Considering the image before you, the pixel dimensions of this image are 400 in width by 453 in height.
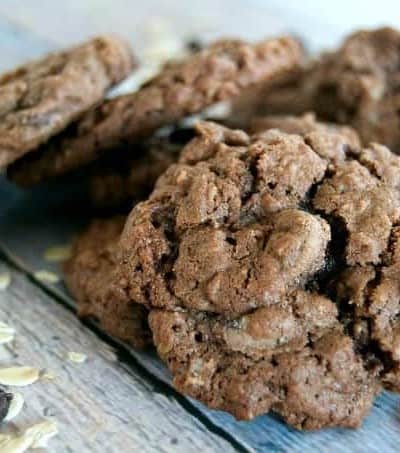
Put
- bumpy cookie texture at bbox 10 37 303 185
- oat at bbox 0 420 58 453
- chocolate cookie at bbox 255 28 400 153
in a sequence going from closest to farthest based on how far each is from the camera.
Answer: oat at bbox 0 420 58 453 < bumpy cookie texture at bbox 10 37 303 185 < chocolate cookie at bbox 255 28 400 153

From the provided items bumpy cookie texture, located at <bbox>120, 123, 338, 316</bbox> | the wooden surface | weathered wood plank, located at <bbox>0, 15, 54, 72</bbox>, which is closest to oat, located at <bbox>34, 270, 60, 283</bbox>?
the wooden surface

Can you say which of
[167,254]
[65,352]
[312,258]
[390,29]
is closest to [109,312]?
[65,352]

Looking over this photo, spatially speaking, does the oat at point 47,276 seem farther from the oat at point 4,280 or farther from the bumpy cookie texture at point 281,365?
the bumpy cookie texture at point 281,365

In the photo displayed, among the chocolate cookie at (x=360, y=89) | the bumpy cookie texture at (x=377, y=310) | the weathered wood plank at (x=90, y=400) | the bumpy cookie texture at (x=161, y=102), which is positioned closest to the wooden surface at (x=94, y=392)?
the weathered wood plank at (x=90, y=400)

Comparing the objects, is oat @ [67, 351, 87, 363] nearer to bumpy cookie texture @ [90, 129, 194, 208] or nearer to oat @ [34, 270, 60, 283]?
oat @ [34, 270, 60, 283]

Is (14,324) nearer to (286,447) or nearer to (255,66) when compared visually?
(286,447)

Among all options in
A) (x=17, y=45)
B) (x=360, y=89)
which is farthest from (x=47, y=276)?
(x=17, y=45)

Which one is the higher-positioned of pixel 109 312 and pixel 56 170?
pixel 56 170
